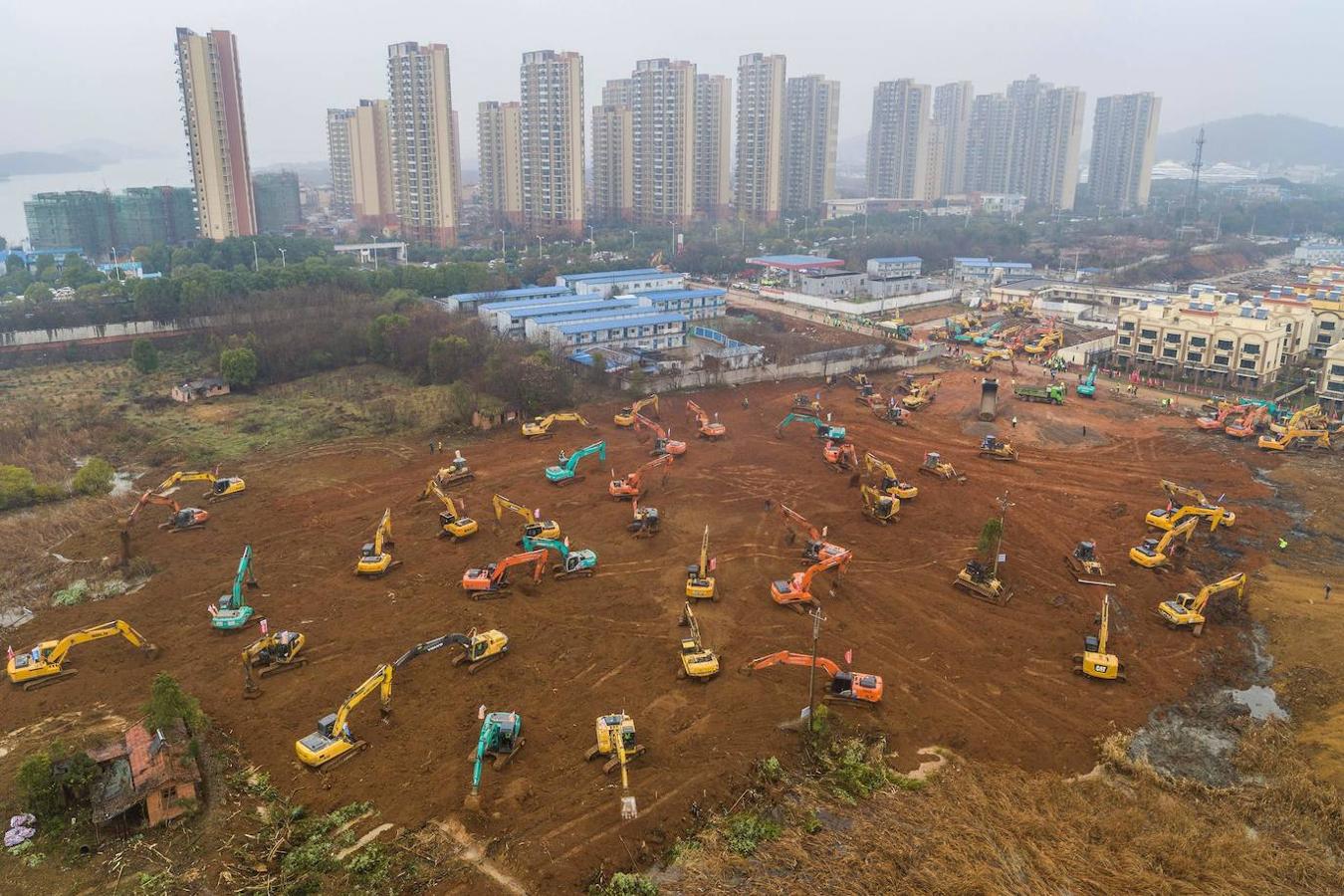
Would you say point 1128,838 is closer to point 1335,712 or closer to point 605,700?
point 1335,712

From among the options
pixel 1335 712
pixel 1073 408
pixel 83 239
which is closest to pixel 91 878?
pixel 1335 712

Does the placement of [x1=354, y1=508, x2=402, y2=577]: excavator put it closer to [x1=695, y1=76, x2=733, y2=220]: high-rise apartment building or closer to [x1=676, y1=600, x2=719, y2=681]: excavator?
[x1=676, y1=600, x2=719, y2=681]: excavator

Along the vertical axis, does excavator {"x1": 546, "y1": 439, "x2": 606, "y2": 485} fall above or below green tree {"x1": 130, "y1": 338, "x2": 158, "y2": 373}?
below

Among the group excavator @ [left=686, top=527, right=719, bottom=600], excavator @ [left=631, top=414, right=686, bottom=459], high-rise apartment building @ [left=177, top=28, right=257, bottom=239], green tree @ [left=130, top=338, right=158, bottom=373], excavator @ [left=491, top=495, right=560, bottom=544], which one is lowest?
excavator @ [left=686, top=527, right=719, bottom=600]

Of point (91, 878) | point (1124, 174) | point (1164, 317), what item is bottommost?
point (91, 878)

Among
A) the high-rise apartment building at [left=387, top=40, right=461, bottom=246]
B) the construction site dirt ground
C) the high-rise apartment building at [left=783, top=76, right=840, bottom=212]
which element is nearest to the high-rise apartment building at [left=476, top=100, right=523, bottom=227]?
the high-rise apartment building at [left=387, top=40, right=461, bottom=246]

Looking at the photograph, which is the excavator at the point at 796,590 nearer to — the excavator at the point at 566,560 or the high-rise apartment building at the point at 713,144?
the excavator at the point at 566,560

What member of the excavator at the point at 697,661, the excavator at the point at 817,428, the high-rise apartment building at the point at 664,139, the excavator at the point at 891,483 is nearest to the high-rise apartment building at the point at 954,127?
the high-rise apartment building at the point at 664,139
